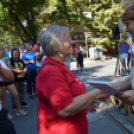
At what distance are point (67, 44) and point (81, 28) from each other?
29.4 m

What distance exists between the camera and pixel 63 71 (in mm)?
1572

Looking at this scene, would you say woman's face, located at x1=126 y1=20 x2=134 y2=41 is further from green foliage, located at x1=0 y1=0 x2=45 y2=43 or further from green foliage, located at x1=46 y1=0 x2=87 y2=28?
green foliage, located at x1=0 y1=0 x2=45 y2=43

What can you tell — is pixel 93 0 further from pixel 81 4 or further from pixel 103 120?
pixel 103 120

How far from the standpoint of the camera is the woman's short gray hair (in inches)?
64.2

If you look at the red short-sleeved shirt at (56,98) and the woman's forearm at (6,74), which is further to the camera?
the woman's forearm at (6,74)

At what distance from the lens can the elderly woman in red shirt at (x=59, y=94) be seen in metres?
1.43

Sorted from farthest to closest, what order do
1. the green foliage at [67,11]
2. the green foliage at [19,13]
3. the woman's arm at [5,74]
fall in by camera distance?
the green foliage at [67,11], the green foliage at [19,13], the woman's arm at [5,74]

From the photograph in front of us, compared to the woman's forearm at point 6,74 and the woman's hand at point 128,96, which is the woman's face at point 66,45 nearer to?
the woman's hand at point 128,96

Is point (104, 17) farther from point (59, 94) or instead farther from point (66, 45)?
point (59, 94)

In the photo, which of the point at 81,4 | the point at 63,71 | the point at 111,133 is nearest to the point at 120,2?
the point at 81,4

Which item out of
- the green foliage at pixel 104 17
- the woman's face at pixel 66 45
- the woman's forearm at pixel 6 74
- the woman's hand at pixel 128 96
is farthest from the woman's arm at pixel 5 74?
the green foliage at pixel 104 17

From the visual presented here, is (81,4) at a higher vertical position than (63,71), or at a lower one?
higher

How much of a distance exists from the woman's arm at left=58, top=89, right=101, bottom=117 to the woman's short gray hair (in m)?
0.48

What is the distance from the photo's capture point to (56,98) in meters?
1.41
